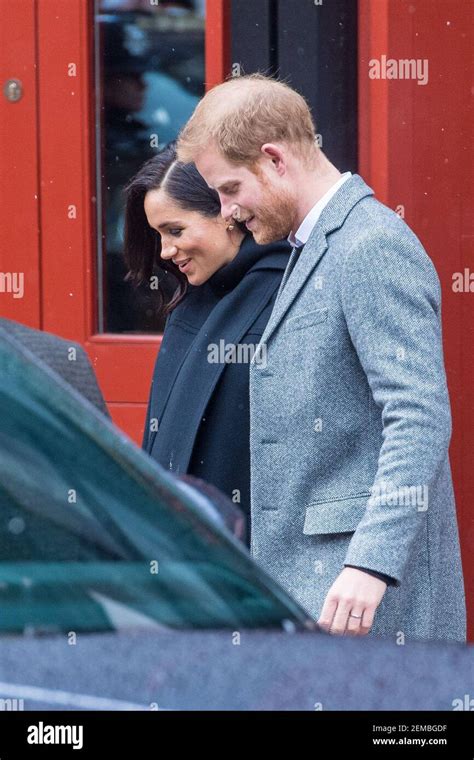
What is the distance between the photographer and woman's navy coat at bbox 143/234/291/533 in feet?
9.08

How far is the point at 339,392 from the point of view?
227 centimetres

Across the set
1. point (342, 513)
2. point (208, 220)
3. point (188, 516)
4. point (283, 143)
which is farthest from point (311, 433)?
point (208, 220)

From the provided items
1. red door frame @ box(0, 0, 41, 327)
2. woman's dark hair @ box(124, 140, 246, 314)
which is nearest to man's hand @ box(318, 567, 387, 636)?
woman's dark hair @ box(124, 140, 246, 314)

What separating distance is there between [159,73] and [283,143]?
151 centimetres

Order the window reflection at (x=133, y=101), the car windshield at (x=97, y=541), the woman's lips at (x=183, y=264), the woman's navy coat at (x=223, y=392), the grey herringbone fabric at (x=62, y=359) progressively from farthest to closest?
the window reflection at (x=133, y=101), the woman's lips at (x=183, y=264), the woman's navy coat at (x=223, y=392), the grey herringbone fabric at (x=62, y=359), the car windshield at (x=97, y=541)

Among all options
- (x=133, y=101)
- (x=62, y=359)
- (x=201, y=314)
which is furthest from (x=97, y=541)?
(x=133, y=101)

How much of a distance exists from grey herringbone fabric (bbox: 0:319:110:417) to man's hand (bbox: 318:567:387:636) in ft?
1.48

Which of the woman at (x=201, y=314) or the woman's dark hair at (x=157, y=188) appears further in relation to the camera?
the woman's dark hair at (x=157, y=188)

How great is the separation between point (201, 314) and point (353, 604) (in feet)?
3.41

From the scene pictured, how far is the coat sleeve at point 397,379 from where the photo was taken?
7.02 feet

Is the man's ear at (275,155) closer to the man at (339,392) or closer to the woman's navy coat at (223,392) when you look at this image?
the man at (339,392)

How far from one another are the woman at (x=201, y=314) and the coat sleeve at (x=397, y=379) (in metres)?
0.59

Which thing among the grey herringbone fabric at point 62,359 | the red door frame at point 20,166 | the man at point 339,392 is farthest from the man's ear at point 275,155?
the red door frame at point 20,166

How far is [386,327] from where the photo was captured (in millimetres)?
2174
